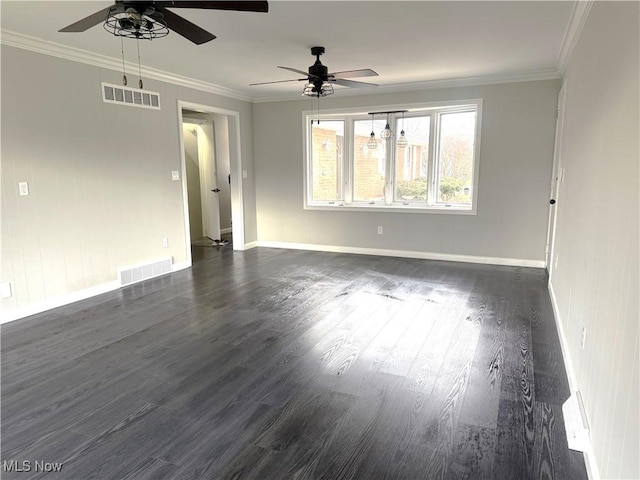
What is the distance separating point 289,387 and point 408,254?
162 inches

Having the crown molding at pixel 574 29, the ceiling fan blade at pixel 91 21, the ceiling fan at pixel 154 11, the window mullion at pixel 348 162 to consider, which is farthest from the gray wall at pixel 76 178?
the crown molding at pixel 574 29

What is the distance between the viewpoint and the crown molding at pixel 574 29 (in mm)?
→ 2861

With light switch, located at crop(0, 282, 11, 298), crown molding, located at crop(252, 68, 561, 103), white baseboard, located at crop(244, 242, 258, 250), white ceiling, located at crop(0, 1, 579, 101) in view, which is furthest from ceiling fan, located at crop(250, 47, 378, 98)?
white baseboard, located at crop(244, 242, 258, 250)

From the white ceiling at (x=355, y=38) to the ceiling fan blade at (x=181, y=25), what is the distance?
61 centimetres

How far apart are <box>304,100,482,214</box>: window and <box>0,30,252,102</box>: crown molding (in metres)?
1.88

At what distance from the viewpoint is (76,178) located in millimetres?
4219

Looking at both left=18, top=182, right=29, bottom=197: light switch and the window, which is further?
the window

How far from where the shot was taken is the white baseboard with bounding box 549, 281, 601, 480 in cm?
172

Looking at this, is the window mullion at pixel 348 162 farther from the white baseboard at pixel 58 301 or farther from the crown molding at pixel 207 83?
the white baseboard at pixel 58 301

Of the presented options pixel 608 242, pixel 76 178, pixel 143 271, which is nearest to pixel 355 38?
pixel 608 242

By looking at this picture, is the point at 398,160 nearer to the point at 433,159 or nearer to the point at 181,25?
the point at 433,159

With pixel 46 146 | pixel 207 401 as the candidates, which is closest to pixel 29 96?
pixel 46 146

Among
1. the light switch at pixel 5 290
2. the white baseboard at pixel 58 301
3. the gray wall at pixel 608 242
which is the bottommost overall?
the white baseboard at pixel 58 301

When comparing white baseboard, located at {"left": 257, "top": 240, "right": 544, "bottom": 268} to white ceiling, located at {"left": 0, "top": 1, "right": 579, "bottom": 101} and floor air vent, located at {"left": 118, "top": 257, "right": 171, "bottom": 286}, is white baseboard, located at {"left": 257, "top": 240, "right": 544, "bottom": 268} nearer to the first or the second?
floor air vent, located at {"left": 118, "top": 257, "right": 171, "bottom": 286}
